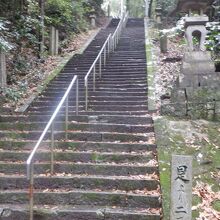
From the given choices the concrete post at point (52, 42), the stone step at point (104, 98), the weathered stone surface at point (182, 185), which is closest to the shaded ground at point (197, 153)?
the weathered stone surface at point (182, 185)

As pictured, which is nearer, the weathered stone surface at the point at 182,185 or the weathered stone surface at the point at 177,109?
the weathered stone surface at the point at 182,185

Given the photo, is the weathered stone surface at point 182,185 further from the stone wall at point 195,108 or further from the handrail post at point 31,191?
the stone wall at point 195,108

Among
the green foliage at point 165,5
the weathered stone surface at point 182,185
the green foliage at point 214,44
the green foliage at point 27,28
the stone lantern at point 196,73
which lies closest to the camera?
the weathered stone surface at point 182,185

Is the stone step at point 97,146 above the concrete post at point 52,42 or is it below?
below

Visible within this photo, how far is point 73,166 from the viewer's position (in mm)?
6012

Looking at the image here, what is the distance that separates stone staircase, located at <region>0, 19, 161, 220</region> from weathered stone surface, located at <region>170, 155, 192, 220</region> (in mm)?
679

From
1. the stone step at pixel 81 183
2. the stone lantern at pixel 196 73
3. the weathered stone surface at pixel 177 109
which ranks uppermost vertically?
the stone lantern at pixel 196 73

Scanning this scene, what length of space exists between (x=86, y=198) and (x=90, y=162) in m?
1.00

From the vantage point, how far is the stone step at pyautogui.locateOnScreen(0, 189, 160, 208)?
5.29 metres

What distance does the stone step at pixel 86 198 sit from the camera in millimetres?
5285

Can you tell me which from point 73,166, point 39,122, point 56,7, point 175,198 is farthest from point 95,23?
point 175,198

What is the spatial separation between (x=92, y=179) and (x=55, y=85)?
5527 millimetres

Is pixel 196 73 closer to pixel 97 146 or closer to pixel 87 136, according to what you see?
pixel 87 136

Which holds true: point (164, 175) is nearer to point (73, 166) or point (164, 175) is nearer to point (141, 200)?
point (141, 200)
